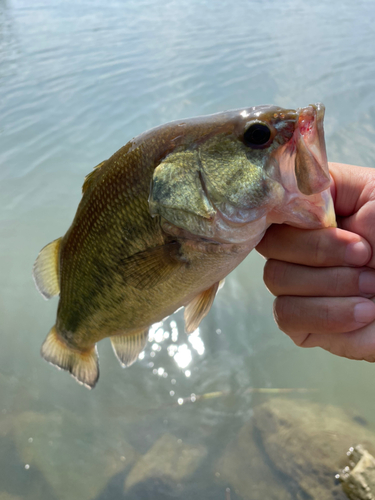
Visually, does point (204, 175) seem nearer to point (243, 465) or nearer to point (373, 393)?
point (243, 465)

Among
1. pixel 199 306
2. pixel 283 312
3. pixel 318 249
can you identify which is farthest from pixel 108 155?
pixel 318 249

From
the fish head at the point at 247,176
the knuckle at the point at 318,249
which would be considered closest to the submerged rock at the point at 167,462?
the knuckle at the point at 318,249

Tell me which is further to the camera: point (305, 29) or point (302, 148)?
point (305, 29)

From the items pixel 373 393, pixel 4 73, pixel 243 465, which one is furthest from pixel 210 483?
pixel 4 73

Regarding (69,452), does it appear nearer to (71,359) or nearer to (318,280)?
(71,359)

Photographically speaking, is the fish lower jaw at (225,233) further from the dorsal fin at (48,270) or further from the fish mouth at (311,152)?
the dorsal fin at (48,270)

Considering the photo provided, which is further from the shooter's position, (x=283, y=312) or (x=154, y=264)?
(x=283, y=312)

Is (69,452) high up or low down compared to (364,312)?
down
